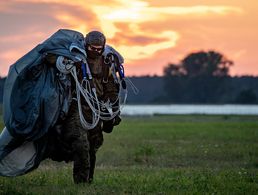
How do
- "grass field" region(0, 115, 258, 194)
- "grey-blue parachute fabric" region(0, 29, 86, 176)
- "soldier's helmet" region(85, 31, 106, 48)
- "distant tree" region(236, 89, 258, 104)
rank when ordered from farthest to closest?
"distant tree" region(236, 89, 258, 104) < "grass field" region(0, 115, 258, 194) < "soldier's helmet" region(85, 31, 106, 48) < "grey-blue parachute fabric" region(0, 29, 86, 176)

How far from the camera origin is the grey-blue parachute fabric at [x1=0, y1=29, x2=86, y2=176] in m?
11.0

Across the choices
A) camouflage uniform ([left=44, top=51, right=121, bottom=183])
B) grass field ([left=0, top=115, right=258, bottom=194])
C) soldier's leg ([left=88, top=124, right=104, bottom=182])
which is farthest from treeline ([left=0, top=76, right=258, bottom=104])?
camouflage uniform ([left=44, top=51, right=121, bottom=183])

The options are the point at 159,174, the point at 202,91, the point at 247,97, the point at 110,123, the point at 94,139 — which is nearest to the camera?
the point at 94,139

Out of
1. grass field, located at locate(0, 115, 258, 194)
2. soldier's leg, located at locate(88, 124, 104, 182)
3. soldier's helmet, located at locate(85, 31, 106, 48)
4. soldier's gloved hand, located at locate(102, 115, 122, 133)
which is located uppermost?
soldier's helmet, located at locate(85, 31, 106, 48)

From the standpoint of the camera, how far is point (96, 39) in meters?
11.1

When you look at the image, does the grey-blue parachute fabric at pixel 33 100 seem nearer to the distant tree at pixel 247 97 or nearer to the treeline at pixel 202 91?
the treeline at pixel 202 91

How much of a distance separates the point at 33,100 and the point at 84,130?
2.75ft

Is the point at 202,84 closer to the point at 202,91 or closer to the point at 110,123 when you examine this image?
the point at 202,91

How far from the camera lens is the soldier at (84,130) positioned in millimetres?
11078

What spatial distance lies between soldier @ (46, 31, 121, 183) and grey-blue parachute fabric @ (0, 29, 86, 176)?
176 mm

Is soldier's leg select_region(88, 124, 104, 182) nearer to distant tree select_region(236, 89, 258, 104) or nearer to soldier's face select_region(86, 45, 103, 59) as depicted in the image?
soldier's face select_region(86, 45, 103, 59)

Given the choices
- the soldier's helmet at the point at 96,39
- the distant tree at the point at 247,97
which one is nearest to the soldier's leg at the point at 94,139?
the soldier's helmet at the point at 96,39

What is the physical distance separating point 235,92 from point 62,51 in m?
113

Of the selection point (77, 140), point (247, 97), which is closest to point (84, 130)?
point (77, 140)
